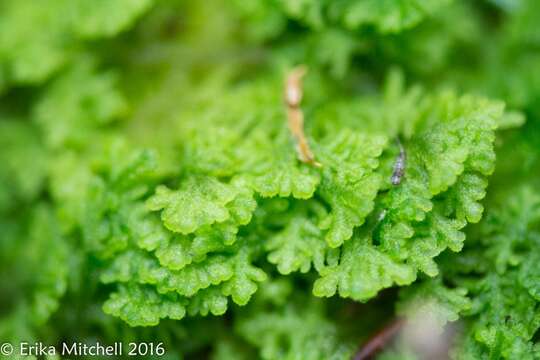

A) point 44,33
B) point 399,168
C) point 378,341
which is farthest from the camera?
point 44,33

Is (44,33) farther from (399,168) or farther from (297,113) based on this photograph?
(399,168)

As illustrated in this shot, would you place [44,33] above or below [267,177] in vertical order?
above

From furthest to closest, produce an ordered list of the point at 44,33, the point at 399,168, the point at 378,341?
the point at 44,33, the point at 378,341, the point at 399,168

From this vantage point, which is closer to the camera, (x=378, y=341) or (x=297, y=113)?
(x=378, y=341)

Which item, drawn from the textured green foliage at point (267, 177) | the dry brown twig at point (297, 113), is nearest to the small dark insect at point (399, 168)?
the textured green foliage at point (267, 177)

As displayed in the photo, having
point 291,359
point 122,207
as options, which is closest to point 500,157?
point 291,359

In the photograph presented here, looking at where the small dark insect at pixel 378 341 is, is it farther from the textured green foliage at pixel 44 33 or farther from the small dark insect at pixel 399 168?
the textured green foliage at pixel 44 33

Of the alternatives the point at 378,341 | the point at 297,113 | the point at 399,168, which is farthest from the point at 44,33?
the point at 378,341
